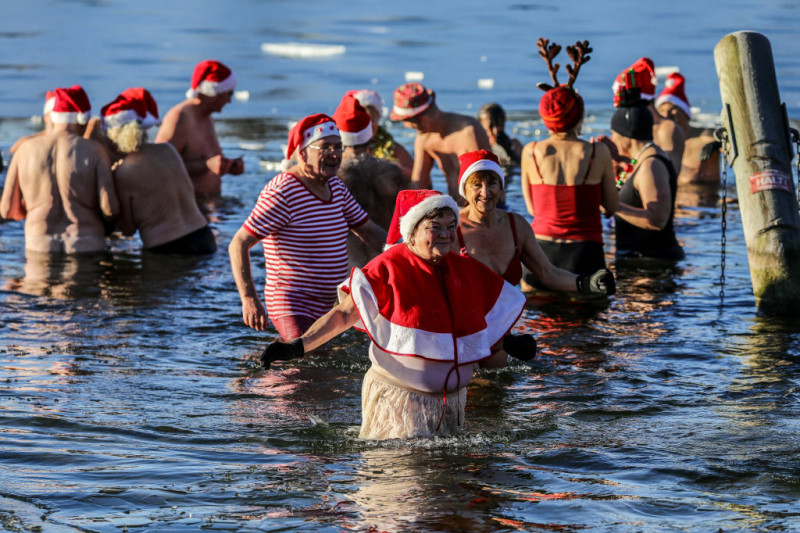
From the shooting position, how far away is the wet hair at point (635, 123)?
9.95 meters

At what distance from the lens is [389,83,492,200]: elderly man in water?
10.3 m

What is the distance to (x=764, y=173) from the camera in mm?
9312

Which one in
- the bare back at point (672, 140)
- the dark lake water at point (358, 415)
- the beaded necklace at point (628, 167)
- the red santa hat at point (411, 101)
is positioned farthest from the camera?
the bare back at point (672, 140)

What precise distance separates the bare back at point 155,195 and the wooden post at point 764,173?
4954 millimetres

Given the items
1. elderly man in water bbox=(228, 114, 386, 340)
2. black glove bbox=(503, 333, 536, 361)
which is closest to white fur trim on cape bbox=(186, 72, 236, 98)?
elderly man in water bbox=(228, 114, 386, 340)

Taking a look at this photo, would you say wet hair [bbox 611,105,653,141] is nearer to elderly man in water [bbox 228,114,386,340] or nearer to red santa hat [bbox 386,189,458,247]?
elderly man in water [bbox 228,114,386,340]

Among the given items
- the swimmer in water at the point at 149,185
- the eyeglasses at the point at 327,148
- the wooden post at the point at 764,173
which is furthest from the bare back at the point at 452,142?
the eyeglasses at the point at 327,148

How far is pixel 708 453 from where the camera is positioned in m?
6.14

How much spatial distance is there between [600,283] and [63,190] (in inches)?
239

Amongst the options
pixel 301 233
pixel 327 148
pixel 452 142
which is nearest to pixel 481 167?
pixel 327 148

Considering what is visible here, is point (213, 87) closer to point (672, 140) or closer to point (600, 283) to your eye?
point (672, 140)

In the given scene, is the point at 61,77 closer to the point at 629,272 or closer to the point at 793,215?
the point at 629,272

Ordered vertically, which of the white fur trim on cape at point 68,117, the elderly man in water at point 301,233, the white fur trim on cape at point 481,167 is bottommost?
the elderly man in water at point 301,233

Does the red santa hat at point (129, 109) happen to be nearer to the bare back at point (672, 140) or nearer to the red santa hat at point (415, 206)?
the bare back at point (672, 140)
